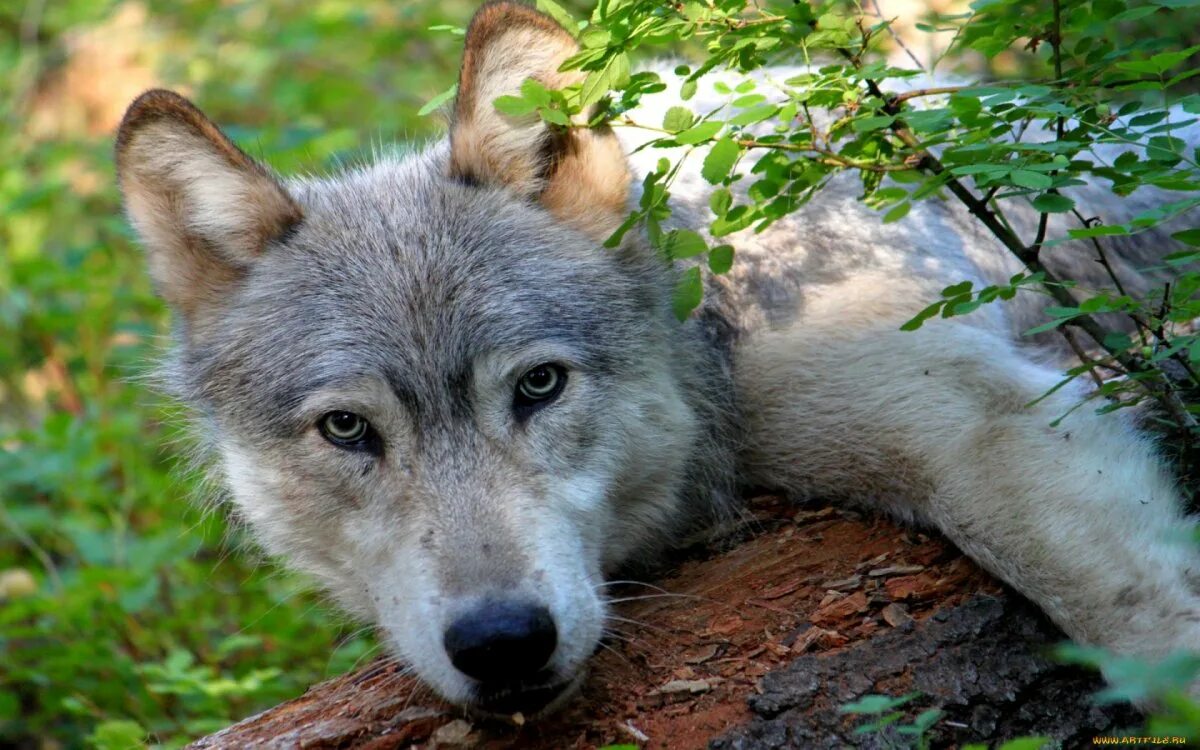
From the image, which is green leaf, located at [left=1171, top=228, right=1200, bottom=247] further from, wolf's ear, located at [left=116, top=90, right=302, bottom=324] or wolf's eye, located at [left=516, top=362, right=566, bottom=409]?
wolf's ear, located at [left=116, top=90, right=302, bottom=324]

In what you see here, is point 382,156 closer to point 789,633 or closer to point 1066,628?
point 789,633

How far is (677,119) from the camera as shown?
10.1ft

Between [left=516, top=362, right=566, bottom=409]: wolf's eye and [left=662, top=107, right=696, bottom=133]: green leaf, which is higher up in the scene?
[left=662, top=107, right=696, bottom=133]: green leaf

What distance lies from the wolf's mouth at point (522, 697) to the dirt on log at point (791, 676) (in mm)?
72

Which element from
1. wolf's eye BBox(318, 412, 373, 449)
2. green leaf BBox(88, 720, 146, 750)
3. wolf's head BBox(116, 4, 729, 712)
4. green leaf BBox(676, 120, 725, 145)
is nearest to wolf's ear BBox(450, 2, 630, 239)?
wolf's head BBox(116, 4, 729, 712)

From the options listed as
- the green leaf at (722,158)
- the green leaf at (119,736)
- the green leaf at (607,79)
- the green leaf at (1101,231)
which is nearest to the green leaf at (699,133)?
the green leaf at (722,158)

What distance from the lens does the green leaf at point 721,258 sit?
125 inches

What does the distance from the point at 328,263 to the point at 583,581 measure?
1271 mm

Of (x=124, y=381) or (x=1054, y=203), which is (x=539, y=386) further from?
(x=124, y=381)

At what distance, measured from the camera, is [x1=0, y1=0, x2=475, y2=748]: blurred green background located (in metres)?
4.80

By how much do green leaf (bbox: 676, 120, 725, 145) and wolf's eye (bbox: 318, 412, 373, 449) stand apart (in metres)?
1.20

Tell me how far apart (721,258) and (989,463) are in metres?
1.00

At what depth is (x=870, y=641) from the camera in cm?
302

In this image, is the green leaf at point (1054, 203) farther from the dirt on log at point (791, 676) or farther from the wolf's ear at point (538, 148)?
the wolf's ear at point (538, 148)
